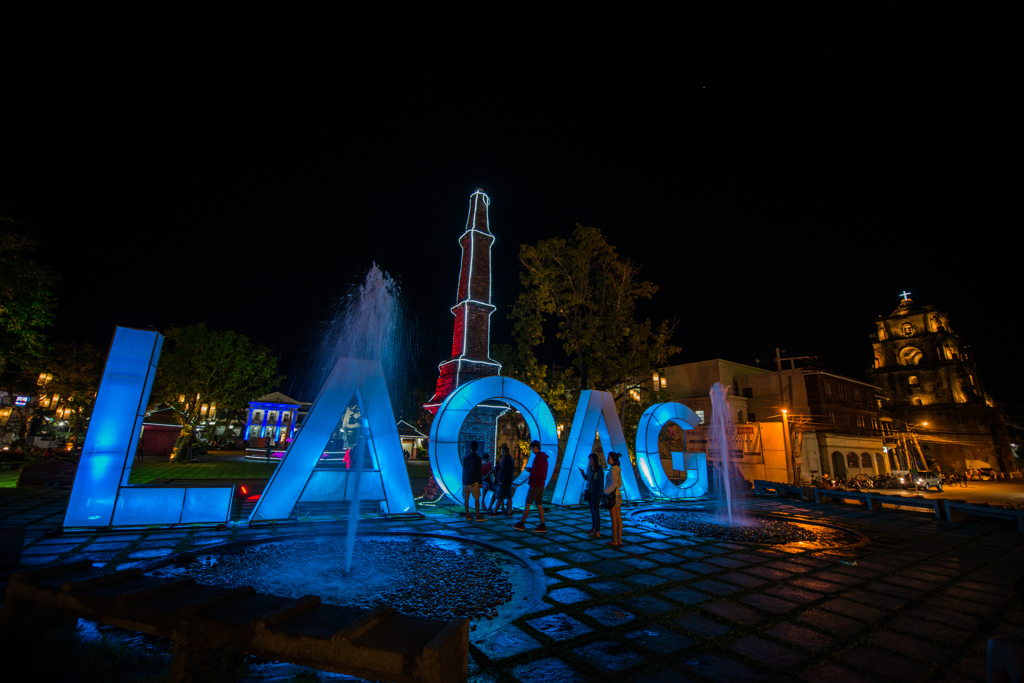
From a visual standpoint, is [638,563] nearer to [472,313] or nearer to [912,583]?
[912,583]

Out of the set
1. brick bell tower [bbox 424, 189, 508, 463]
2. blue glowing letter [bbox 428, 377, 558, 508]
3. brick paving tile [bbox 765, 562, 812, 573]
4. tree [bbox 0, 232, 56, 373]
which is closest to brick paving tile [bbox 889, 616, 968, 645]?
brick paving tile [bbox 765, 562, 812, 573]

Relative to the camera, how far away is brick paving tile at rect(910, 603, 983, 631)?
→ 407cm

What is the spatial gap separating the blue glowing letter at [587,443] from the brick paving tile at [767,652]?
8.08 meters

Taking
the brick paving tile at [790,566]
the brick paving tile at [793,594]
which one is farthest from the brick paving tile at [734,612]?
the brick paving tile at [790,566]

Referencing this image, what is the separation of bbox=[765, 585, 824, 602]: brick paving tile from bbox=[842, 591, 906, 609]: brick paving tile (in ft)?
1.27

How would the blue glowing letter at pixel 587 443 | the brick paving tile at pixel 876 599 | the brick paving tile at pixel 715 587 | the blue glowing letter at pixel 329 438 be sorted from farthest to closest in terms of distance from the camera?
the blue glowing letter at pixel 587 443 < the blue glowing letter at pixel 329 438 < the brick paving tile at pixel 715 587 < the brick paving tile at pixel 876 599

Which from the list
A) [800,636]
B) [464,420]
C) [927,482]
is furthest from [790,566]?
[927,482]

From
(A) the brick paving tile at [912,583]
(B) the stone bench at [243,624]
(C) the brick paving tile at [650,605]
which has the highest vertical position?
(B) the stone bench at [243,624]

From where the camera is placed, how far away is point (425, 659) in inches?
81.0

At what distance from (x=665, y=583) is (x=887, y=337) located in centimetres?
6312

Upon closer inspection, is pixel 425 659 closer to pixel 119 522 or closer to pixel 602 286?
pixel 119 522

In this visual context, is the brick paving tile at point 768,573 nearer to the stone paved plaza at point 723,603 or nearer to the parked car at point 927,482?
the stone paved plaza at point 723,603

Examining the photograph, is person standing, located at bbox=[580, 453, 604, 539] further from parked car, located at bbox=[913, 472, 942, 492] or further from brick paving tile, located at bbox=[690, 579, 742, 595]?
parked car, located at bbox=[913, 472, 942, 492]

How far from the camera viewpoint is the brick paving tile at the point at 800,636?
11.7ft
